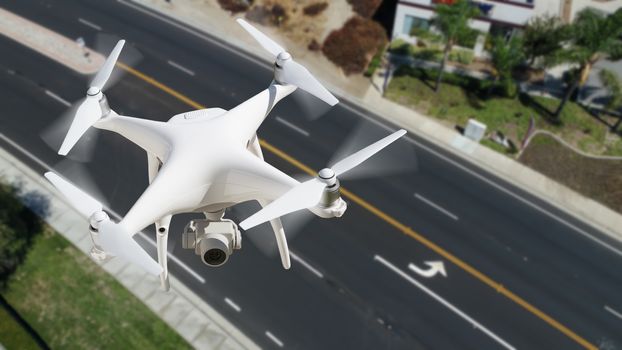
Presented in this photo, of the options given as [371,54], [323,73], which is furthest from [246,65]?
[371,54]

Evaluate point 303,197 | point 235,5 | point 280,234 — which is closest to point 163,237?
point 280,234

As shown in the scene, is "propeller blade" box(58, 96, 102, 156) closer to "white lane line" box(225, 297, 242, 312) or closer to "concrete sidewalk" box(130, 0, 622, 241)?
"white lane line" box(225, 297, 242, 312)

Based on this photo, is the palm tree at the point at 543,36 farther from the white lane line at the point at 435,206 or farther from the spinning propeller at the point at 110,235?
the spinning propeller at the point at 110,235

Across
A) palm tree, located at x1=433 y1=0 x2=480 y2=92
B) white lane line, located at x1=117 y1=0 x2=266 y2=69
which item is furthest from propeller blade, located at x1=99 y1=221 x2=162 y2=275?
palm tree, located at x1=433 y1=0 x2=480 y2=92

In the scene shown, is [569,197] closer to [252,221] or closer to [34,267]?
[252,221]

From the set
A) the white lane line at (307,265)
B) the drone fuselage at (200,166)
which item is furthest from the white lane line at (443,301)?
the drone fuselage at (200,166)

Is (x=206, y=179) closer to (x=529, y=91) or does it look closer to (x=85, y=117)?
(x=85, y=117)
